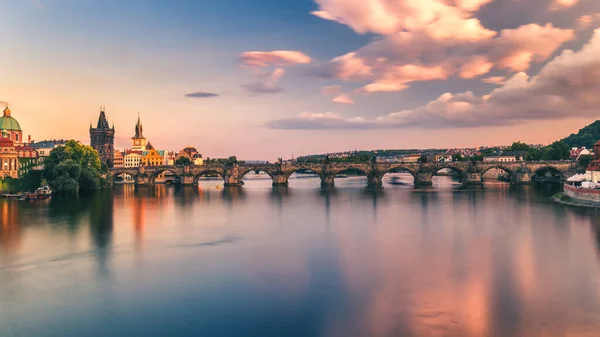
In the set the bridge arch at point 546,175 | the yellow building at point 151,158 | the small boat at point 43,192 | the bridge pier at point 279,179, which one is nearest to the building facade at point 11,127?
the small boat at point 43,192

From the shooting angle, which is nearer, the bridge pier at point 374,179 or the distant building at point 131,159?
the bridge pier at point 374,179

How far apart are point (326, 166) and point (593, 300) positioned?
279 ft

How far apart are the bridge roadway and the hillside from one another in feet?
227

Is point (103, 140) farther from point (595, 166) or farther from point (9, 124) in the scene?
point (595, 166)

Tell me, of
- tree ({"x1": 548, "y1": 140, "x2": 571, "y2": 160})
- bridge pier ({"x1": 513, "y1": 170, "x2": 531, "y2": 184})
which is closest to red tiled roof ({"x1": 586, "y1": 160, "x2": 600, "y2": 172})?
bridge pier ({"x1": 513, "y1": 170, "x2": 531, "y2": 184})

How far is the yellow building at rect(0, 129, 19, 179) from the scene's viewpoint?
77.8 meters

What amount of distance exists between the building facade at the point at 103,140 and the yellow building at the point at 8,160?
74595mm

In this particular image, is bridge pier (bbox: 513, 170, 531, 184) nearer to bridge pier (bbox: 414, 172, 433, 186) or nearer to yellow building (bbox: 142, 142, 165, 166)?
bridge pier (bbox: 414, 172, 433, 186)

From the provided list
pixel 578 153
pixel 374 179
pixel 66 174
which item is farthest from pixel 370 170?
pixel 578 153

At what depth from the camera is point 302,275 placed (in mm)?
26406

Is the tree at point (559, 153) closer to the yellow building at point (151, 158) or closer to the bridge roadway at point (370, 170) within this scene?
the bridge roadway at point (370, 170)

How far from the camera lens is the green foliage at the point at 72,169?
3004 inches

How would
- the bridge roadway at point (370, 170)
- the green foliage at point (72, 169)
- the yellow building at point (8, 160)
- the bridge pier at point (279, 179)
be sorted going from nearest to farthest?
1. the green foliage at point (72, 169)
2. the yellow building at point (8, 160)
3. the bridge roadway at point (370, 170)
4. the bridge pier at point (279, 179)

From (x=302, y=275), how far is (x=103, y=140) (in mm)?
144782
